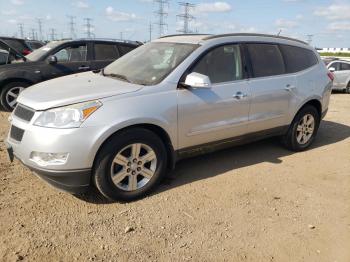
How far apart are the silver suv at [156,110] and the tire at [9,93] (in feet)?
11.6

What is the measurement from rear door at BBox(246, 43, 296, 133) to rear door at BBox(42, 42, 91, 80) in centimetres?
445

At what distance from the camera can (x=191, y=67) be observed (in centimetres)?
411

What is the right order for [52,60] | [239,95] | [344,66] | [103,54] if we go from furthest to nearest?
[344,66] → [103,54] → [52,60] → [239,95]

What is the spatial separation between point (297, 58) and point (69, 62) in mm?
4912

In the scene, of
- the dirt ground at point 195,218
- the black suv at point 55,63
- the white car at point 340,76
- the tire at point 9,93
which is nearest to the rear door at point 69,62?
the black suv at point 55,63

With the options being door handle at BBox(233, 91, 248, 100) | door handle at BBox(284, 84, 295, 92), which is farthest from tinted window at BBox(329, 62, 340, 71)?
door handle at BBox(233, 91, 248, 100)

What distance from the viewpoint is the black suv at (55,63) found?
24.7 feet

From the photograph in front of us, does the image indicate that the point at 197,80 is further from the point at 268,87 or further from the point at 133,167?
the point at 268,87

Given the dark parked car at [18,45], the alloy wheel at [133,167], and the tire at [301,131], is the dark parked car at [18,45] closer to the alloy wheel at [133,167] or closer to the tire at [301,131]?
the tire at [301,131]

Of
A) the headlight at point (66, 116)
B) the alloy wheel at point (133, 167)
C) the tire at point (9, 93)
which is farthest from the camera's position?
the tire at point (9, 93)

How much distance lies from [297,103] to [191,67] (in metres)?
2.11

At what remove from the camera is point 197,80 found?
3.83 metres

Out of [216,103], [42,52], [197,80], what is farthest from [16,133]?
[42,52]

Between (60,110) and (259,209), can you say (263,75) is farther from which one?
(60,110)
